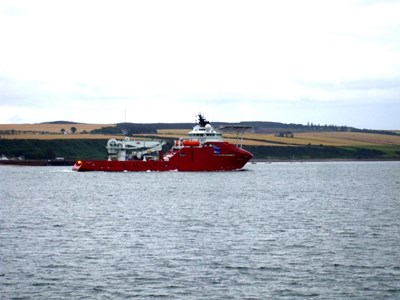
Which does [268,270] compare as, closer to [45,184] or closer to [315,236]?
[315,236]

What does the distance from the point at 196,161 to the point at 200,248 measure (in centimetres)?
7629

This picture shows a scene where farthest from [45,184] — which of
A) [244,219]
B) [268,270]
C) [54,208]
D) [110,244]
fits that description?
[268,270]

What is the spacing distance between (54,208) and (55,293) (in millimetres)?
32490

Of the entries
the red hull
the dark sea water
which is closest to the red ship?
the red hull

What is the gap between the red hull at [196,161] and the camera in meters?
116

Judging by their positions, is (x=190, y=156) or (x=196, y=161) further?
(x=190, y=156)

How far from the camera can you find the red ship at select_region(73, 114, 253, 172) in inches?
4557

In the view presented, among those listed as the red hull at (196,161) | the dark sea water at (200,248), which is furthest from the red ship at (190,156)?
the dark sea water at (200,248)

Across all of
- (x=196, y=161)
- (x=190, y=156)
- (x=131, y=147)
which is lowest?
(x=196, y=161)

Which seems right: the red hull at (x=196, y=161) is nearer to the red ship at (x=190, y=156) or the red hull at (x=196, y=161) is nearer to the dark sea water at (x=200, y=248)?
the red ship at (x=190, y=156)

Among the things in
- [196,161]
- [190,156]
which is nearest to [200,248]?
[196,161]

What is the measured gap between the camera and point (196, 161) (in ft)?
381

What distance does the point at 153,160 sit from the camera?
120562mm

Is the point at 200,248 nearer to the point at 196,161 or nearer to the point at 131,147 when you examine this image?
the point at 196,161
